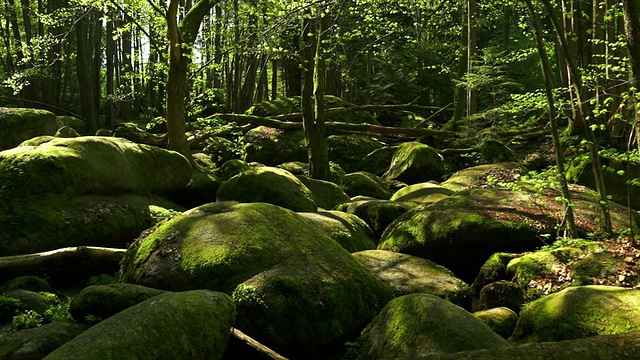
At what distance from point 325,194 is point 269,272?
7718mm

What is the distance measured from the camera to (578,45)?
51.9ft

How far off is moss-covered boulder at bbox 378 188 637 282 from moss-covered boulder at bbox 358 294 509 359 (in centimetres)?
381

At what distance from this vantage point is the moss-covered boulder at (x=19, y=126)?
766 inches

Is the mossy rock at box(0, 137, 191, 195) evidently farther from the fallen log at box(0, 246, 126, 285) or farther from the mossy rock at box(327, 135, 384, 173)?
the mossy rock at box(327, 135, 384, 173)

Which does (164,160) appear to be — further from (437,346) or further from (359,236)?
(437,346)

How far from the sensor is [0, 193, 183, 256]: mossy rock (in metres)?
8.52

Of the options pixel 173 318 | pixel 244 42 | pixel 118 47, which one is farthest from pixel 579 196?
pixel 118 47

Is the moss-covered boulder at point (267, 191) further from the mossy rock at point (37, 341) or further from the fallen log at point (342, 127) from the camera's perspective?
the fallen log at point (342, 127)

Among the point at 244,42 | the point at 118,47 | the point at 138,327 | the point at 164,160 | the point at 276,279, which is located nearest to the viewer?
the point at 138,327

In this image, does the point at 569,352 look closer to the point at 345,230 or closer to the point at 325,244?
the point at 325,244

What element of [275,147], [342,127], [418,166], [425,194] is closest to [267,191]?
[425,194]

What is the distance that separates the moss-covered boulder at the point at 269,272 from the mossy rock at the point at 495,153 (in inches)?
435

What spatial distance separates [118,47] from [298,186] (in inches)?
1339

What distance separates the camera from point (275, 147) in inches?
824
